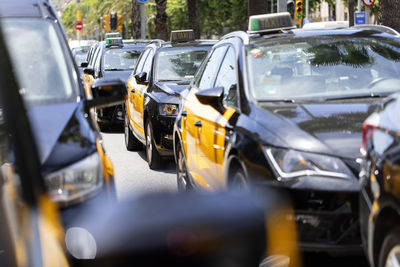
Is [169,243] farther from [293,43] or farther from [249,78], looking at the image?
[293,43]

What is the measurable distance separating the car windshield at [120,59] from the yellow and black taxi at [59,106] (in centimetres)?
1139

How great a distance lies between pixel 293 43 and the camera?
6289 millimetres

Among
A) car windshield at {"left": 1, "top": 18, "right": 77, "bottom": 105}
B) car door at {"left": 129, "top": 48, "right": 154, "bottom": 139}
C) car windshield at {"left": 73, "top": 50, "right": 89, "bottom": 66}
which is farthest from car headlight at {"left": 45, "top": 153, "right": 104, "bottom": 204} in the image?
car windshield at {"left": 73, "top": 50, "right": 89, "bottom": 66}

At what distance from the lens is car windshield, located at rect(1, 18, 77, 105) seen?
4422mm

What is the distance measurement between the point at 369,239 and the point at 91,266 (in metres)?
1.62

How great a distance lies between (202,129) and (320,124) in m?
1.49

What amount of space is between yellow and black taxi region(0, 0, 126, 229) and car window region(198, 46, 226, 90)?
1.70 metres

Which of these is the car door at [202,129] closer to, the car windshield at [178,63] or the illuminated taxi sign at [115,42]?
the car windshield at [178,63]

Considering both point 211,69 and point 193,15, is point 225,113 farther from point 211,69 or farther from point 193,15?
point 193,15

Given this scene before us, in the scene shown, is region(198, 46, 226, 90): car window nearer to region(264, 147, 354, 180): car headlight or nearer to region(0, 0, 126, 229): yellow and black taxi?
region(0, 0, 126, 229): yellow and black taxi

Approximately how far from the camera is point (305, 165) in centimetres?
452

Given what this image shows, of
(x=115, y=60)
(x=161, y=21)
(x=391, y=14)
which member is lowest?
(x=161, y=21)

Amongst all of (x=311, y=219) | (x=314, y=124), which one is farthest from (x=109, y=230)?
(x=314, y=124)

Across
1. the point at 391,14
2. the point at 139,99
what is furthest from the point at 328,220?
the point at 391,14
